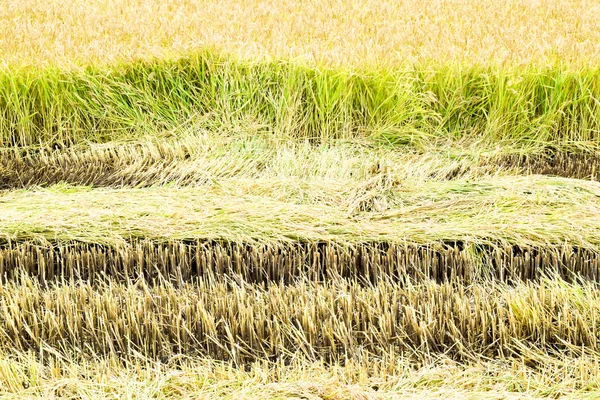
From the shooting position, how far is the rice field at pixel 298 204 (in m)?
2.27

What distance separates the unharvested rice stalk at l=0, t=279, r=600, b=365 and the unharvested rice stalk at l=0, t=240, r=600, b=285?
26 cm

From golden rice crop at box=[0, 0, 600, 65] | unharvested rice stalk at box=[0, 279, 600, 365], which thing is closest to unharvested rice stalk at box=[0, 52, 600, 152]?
golden rice crop at box=[0, 0, 600, 65]

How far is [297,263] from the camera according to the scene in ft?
9.49

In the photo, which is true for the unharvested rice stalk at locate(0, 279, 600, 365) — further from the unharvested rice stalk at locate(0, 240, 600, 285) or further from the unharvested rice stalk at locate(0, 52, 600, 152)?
the unharvested rice stalk at locate(0, 52, 600, 152)

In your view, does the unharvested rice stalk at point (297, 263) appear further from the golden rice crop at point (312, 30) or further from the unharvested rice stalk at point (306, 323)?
the golden rice crop at point (312, 30)

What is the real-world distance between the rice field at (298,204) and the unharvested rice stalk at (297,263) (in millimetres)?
11

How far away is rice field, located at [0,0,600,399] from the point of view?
7.45 feet

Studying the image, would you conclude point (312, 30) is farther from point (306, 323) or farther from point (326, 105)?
point (306, 323)

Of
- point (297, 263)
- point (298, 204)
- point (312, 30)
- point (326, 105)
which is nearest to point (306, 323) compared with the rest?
point (297, 263)

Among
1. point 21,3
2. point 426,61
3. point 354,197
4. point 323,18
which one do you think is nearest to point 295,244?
point 354,197

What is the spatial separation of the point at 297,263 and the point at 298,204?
42 cm

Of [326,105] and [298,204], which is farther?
[326,105]

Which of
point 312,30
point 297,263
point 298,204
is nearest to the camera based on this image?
point 297,263

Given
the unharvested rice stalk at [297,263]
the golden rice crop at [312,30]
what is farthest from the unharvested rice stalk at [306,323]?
the golden rice crop at [312,30]
